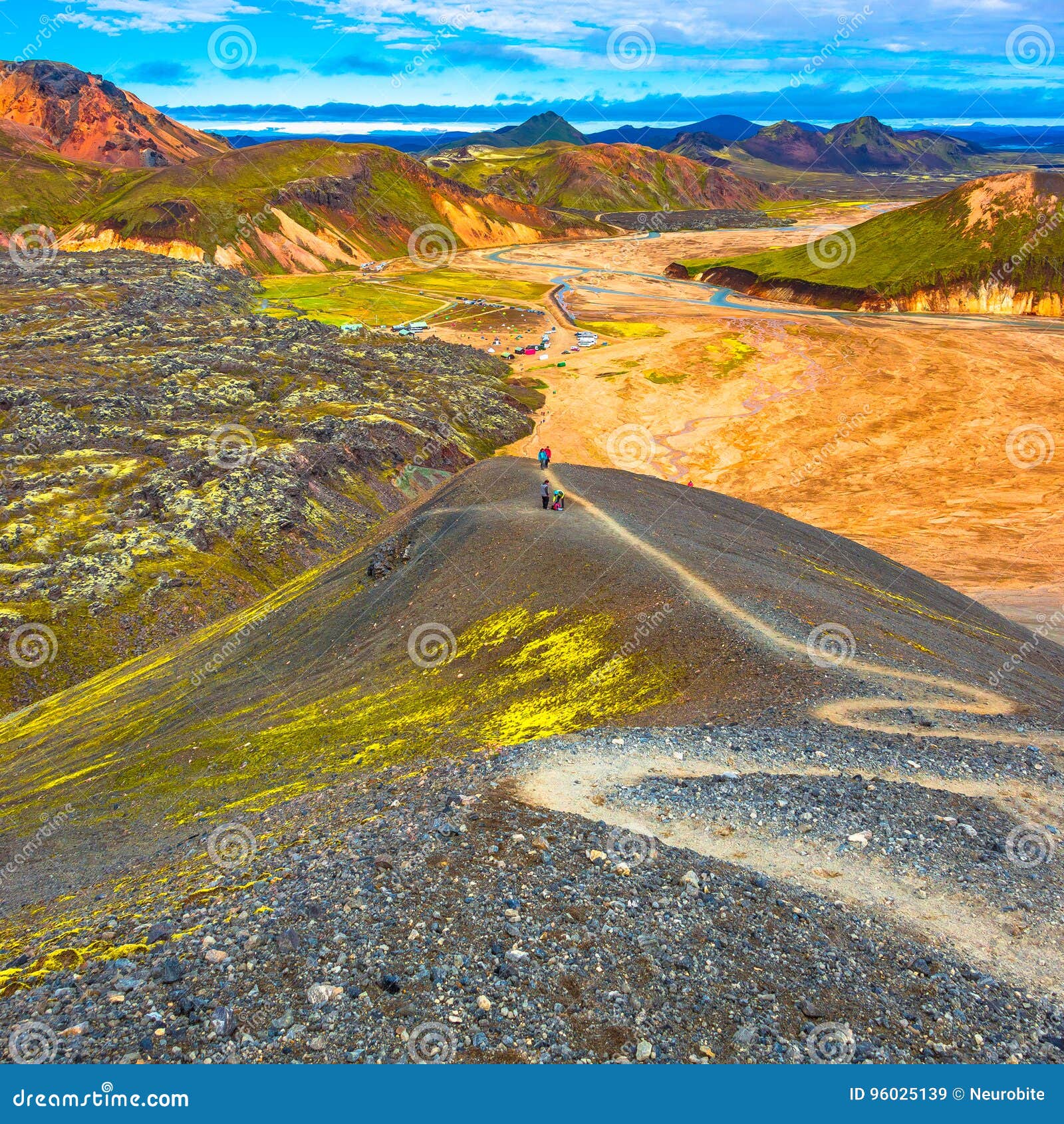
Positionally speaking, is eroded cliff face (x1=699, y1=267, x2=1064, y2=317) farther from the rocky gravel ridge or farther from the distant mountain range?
the rocky gravel ridge

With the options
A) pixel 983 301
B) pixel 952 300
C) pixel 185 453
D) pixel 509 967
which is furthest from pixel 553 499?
pixel 983 301

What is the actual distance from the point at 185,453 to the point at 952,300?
501 feet

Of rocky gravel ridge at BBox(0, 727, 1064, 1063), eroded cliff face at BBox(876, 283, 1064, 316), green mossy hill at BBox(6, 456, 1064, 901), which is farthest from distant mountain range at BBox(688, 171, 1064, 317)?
rocky gravel ridge at BBox(0, 727, 1064, 1063)

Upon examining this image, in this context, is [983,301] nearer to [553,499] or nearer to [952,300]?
[952,300]

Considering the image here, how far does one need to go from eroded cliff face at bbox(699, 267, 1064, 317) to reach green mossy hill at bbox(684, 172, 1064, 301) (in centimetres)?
81

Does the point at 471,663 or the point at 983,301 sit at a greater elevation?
the point at 983,301

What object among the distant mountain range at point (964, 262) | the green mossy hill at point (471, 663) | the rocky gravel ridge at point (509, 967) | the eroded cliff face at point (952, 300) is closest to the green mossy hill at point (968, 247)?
the distant mountain range at point (964, 262)

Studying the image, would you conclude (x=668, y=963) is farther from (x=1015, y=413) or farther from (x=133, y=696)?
(x=1015, y=413)

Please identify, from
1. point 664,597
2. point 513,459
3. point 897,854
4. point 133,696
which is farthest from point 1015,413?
point 133,696

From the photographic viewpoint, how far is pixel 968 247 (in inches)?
6476

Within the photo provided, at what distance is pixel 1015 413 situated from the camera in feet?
324

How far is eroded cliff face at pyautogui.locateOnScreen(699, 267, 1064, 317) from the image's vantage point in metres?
154

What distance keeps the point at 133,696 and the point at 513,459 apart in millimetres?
31456

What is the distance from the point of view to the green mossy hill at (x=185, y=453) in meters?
54.8
